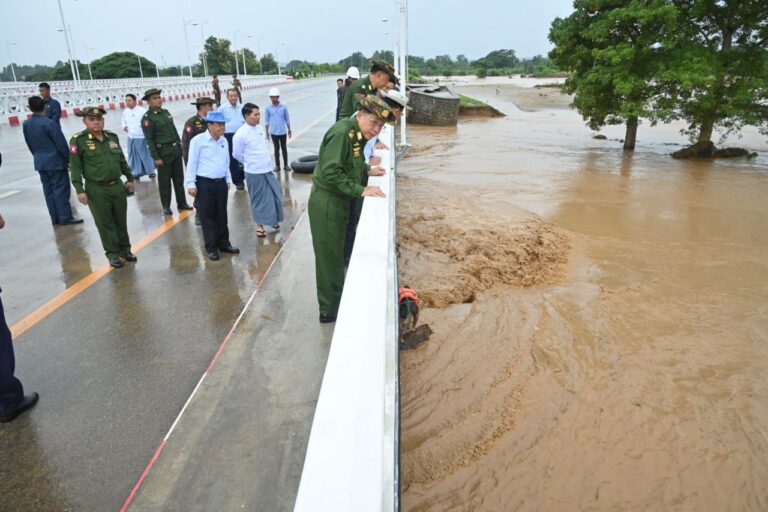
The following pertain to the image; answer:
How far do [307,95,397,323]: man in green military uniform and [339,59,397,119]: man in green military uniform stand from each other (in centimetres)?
187

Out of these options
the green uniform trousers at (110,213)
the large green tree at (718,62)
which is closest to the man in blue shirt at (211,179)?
the green uniform trousers at (110,213)

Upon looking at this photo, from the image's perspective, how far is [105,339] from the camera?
154 inches

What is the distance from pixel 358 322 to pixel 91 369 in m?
2.51

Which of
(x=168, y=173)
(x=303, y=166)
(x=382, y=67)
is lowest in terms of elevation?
(x=303, y=166)

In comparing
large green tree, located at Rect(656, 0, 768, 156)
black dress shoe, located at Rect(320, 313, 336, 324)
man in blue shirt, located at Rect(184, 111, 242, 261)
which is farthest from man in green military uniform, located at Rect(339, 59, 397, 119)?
large green tree, located at Rect(656, 0, 768, 156)

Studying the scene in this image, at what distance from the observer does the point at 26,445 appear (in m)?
2.84

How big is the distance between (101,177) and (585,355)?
193 inches

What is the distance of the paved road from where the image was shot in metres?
2.66

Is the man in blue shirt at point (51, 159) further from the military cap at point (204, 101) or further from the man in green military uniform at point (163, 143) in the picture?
the military cap at point (204, 101)

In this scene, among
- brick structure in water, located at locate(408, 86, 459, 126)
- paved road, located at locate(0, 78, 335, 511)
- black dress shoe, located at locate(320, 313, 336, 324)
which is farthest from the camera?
brick structure in water, located at locate(408, 86, 459, 126)

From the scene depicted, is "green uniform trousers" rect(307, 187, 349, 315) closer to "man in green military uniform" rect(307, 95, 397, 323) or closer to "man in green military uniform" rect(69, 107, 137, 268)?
"man in green military uniform" rect(307, 95, 397, 323)

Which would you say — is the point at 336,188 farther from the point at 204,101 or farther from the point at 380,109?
the point at 204,101

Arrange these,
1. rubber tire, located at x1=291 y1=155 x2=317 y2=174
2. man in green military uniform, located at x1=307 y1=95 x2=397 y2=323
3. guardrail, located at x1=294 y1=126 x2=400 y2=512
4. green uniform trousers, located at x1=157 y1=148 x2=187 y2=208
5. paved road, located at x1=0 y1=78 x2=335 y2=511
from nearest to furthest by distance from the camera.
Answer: guardrail, located at x1=294 y1=126 x2=400 y2=512
paved road, located at x1=0 y1=78 x2=335 y2=511
man in green military uniform, located at x1=307 y1=95 x2=397 y2=323
green uniform trousers, located at x1=157 y1=148 x2=187 y2=208
rubber tire, located at x1=291 y1=155 x2=317 y2=174

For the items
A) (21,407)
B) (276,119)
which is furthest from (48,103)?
(21,407)
